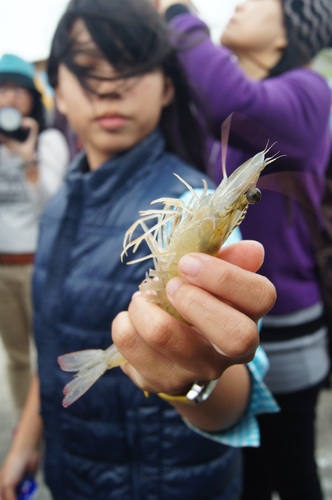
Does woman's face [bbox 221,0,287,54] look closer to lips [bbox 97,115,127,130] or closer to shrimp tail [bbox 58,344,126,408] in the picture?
lips [bbox 97,115,127,130]

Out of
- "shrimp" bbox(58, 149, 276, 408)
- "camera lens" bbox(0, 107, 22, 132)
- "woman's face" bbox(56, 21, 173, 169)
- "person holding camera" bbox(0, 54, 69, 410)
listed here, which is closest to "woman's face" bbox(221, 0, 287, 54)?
"woman's face" bbox(56, 21, 173, 169)

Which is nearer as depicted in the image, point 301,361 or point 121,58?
point 121,58

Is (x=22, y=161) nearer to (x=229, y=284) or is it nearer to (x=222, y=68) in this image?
(x=222, y=68)

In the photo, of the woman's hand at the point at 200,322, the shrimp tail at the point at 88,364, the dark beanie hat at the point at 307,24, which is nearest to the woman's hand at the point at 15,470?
the shrimp tail at the point at 88,364

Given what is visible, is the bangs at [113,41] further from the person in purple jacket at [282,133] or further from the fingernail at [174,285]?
the fingernail at [174,285]

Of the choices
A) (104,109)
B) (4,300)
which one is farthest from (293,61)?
(4,300)

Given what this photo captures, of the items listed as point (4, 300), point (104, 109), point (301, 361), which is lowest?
point (4, 300)
